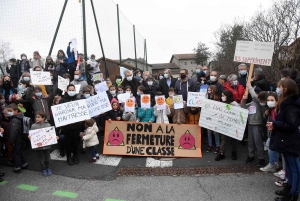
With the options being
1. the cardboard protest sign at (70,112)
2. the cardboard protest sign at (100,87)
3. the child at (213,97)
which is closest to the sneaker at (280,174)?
the child at (213,97)

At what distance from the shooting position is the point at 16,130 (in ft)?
17.3

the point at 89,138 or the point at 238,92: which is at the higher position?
the point at 238,92

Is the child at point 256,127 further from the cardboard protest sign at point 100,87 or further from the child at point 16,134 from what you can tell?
the child at point 16,134

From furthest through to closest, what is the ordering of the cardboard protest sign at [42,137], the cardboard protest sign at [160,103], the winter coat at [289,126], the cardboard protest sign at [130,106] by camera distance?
the cardboard protest sign at [130,106] → the cardboard protest sign at [160,103] → the cardboard protest sign at [42,137] → the winter coat at [289,126]

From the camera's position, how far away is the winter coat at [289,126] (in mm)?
3645

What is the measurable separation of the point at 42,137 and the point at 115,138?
1.75 m

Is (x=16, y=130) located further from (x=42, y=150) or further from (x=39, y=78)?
(x=39, y=78)

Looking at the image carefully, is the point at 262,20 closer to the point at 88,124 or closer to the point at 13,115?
the point at 88,124

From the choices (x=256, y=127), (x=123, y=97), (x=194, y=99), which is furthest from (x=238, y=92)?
(x=123, y=97)

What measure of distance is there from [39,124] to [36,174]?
1.09m

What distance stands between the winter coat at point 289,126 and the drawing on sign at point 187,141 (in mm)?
2480

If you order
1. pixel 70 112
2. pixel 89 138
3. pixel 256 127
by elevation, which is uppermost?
pixel 70 112

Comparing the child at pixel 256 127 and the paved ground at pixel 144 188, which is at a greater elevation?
the child at pixel 256 127

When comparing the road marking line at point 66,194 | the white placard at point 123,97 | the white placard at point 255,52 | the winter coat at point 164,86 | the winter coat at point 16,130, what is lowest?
the road marking line at point 66,194
